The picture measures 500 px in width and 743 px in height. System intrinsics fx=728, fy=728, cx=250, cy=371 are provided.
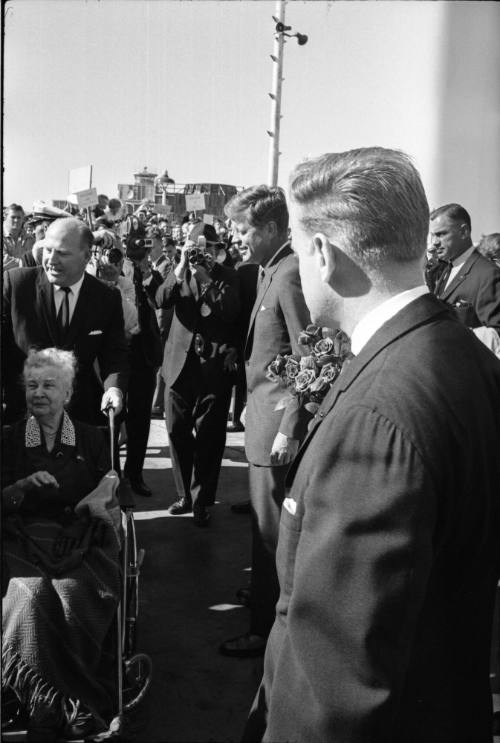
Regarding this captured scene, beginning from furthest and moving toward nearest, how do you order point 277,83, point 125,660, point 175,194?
1. point 175,194
2. point 277,83
3. point 125,660

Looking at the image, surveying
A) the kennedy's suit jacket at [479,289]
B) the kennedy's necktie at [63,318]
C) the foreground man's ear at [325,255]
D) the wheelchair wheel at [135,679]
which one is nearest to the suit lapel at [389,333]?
the foreground man's ear at [325,255]

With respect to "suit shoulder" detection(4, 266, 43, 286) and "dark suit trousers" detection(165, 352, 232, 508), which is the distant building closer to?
"dark suit trousers" detection(165, 352, 232, 508)

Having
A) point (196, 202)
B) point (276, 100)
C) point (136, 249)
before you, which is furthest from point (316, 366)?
point (276, 100)

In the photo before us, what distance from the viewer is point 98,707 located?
274 cm

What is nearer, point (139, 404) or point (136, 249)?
point (139, 404)

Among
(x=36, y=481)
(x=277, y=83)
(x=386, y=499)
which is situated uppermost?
(x=277, y=83)

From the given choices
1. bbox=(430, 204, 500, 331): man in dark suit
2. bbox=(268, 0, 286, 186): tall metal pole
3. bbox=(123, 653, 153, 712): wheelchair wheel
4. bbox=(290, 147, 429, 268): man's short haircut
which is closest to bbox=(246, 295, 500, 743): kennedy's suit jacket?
bbox=(290, 147, 429, 268): man's short haircut

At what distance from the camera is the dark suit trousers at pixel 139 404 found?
5.62 meters

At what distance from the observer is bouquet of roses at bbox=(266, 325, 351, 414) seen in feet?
8.42

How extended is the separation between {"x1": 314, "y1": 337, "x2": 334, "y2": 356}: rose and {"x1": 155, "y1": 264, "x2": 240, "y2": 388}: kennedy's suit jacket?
2.56 metres

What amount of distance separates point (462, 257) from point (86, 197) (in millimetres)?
4667

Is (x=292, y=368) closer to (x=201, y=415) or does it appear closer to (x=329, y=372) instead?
(x=329, y=372)

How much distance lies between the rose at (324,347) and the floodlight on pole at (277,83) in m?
12.7

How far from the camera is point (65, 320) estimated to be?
3797 millimetres
